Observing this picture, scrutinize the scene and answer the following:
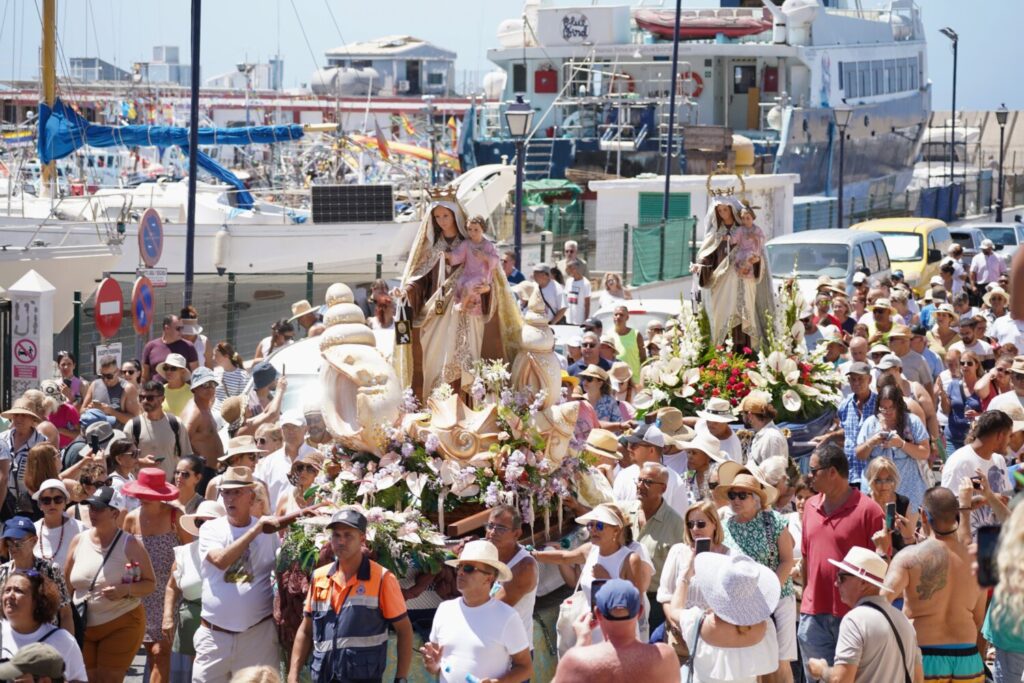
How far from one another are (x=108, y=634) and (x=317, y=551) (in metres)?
1.26

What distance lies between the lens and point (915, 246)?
25.9 metres

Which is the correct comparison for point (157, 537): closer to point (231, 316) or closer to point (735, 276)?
point (735, 276)

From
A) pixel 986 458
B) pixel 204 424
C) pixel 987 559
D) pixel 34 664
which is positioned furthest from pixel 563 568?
pixel 987 559

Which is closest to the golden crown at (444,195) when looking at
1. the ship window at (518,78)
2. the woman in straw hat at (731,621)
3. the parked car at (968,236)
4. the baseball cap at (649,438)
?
the baseball cap at (649,438)

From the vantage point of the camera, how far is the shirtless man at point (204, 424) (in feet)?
39.3

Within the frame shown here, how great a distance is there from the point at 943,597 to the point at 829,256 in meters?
14.7

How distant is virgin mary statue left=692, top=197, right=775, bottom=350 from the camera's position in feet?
48.3

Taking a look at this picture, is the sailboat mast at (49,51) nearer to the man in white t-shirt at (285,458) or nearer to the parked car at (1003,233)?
the parked car at (1003,233)

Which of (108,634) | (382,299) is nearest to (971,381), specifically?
(382,299)

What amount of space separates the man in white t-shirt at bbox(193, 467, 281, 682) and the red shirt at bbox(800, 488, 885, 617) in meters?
2.73

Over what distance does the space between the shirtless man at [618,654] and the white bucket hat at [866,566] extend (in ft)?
3.68

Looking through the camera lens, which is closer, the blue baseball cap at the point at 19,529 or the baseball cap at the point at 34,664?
the baseball cap at the point at 34,664

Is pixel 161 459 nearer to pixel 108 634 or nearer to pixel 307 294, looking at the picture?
pixel 108 634

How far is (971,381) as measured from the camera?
1415 centimetres
